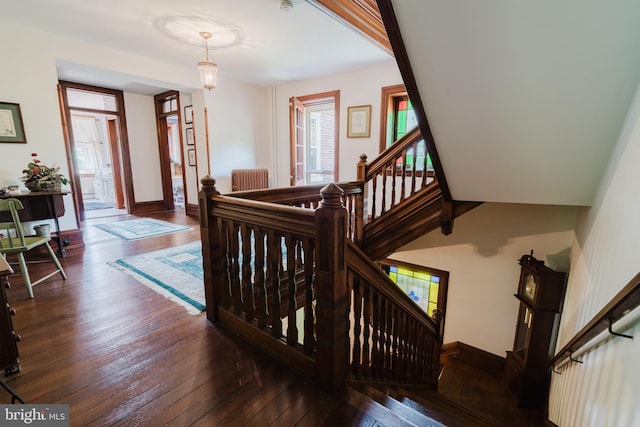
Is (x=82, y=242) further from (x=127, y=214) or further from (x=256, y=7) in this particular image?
(x=256, y=7)

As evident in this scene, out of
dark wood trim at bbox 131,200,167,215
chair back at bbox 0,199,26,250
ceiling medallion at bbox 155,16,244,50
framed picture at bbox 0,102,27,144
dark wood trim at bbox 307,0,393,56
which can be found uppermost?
ceiling medallion at bbox 155,16,244,50

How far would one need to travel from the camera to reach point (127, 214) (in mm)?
6121

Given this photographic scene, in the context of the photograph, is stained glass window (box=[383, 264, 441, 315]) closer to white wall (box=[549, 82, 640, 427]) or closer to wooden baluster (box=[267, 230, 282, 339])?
white wall (box=[549, 82, 640, 427])

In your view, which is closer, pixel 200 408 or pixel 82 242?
pixel 200 408

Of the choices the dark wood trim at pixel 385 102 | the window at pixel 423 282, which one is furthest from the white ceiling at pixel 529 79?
the dark wood trim at pixel 385 102

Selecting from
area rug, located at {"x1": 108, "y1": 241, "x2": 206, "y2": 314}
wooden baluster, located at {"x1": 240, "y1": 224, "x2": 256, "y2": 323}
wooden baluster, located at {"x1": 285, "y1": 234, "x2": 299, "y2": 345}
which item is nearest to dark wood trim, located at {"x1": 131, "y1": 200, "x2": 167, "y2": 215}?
area rug, located at {"x1": 108, "y1": 241, "x2": 206, "y2": 314}

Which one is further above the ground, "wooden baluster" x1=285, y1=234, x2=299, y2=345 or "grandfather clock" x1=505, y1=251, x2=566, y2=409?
"wooden baluster" x1=285, y1=234, x2=299, y2=345

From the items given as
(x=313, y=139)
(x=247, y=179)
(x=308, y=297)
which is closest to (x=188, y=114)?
(x=247, y=179)

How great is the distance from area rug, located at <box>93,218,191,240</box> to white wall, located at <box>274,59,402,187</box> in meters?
2.39

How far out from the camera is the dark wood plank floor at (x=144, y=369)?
135 centimetres

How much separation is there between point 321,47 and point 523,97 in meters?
2.98

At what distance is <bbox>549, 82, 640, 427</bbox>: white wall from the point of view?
119cm

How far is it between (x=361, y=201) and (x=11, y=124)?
13.1 ft

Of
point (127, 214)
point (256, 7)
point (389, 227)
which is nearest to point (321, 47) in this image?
point (256, 7)
